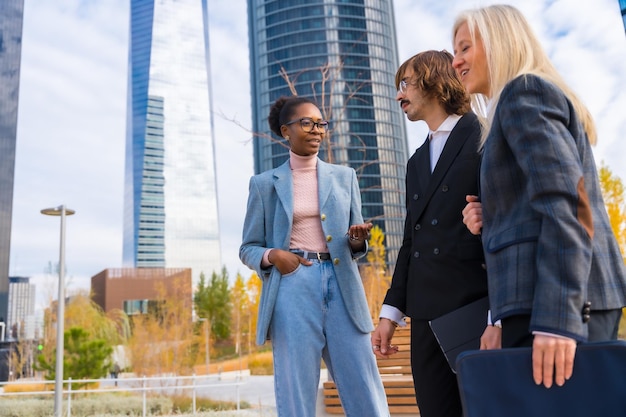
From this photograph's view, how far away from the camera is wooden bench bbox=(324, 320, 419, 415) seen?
4.77m

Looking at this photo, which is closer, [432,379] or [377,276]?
[432,379]

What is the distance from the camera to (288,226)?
2.47 meters

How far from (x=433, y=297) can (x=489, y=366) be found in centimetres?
68

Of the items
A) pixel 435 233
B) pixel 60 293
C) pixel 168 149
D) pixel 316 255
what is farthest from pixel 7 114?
pixel 435 233

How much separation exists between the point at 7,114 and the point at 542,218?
81.6m

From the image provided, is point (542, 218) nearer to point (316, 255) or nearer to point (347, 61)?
point (316, 255)

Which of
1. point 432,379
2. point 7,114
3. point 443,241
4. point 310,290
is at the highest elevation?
point 7,114

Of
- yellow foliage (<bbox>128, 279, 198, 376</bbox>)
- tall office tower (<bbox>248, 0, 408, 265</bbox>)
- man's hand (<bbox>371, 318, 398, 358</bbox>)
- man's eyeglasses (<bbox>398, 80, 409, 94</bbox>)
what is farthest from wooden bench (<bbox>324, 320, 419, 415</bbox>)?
tall office tower (<bbox>248, 0, 408, 265</bbox>)

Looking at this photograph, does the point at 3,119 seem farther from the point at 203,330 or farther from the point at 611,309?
the point at 611,309

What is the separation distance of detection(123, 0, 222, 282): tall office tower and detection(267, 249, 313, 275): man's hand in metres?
103

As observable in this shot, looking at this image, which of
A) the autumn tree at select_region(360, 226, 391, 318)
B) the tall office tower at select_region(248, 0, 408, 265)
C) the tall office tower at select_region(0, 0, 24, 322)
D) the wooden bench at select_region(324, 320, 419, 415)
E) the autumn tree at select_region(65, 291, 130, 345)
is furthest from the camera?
the tall office tower at select_region(248, 0, 408, 265)

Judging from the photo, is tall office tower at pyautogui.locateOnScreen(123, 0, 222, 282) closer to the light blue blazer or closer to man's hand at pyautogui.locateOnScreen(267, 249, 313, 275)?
the light blue blazer

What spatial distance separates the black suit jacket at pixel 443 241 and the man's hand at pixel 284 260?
459mm

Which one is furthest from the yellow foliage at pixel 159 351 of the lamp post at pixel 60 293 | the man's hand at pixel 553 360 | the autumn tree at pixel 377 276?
the man's hand at pixel 553 360
